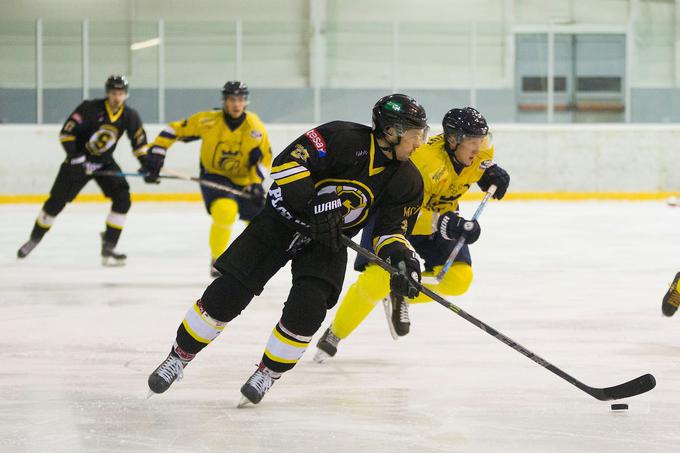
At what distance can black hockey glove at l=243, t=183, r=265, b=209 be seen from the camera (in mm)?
6434

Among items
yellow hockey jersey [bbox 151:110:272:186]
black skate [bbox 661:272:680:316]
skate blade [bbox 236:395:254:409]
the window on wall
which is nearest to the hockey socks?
skate blade [bbox 236:395:254:409]

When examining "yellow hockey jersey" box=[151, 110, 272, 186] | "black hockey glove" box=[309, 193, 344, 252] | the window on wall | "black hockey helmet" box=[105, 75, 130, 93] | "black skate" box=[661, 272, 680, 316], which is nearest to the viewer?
"black hockey glove" box=[309, 193, 344, 252]

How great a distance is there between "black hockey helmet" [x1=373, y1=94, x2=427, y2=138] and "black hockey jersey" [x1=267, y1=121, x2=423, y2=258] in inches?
2.1

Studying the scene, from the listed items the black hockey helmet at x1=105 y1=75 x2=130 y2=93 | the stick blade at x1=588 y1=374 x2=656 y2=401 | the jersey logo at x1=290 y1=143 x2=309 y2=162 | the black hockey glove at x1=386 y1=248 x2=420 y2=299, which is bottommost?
the stick blade at x1=588 y1=374 x2=656 y2=401

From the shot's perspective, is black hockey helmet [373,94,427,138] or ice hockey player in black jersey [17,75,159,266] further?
ice hockey player in black jersey [17,75,159,266]

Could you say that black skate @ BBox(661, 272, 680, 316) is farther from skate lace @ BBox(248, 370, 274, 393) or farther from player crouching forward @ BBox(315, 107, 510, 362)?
skate lace @ BBox(248, 370, 274, 393)

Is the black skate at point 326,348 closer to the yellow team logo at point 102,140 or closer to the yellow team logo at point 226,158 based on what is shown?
the yellow team logo at point 226,158

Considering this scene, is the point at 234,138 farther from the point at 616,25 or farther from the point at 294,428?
the point at 616,25

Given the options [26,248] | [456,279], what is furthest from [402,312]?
[26,248]

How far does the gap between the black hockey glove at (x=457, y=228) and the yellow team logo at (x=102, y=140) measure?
11.1 feet

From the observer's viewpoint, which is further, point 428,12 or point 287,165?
point 428,12

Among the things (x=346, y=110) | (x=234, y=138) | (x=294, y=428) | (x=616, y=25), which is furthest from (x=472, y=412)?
(x=616, y=25)

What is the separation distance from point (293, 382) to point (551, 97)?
8865 millimetres

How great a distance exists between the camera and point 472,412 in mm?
3211
